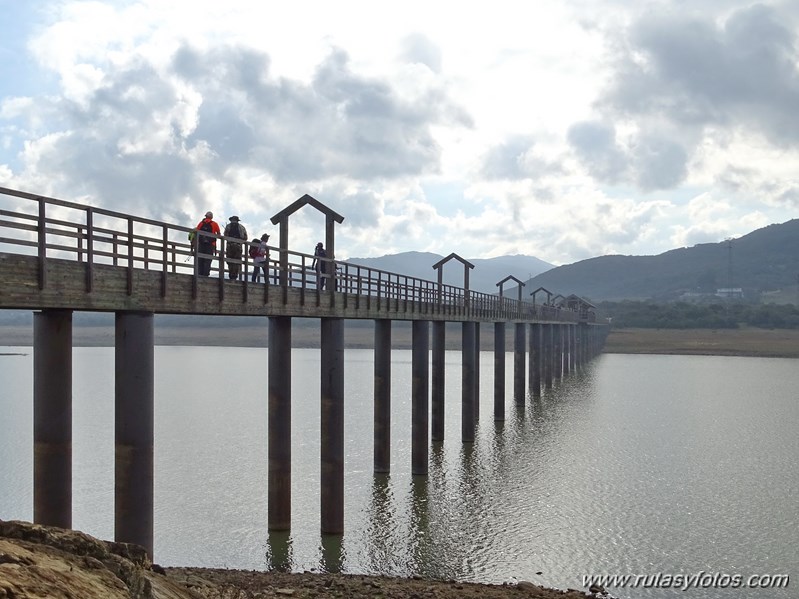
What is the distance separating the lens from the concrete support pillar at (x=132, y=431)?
14.1m

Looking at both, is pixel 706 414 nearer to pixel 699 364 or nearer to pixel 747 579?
pixel 747 579

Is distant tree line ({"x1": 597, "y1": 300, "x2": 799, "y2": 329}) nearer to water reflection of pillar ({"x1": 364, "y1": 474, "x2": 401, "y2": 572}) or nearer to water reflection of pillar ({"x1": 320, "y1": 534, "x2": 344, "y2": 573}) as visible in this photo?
water reflection of pillar ({"x1": 364, "y1": 474, "x2": 401, "y2": 572})

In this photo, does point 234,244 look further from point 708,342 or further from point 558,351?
point 708,342

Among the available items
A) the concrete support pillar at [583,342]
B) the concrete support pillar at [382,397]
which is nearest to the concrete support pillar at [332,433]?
the concrete support pillar at [382,397]

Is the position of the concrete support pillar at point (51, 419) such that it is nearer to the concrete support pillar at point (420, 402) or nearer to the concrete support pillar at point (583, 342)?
the concrete support pillar at point (420, 402)

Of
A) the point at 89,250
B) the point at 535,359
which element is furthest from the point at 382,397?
the point at 535,359

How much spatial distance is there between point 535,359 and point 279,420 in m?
46.6

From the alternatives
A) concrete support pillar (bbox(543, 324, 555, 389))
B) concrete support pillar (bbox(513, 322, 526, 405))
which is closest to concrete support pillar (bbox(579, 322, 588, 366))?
concrete support pillar (bbox(543, 324, 555, 389))

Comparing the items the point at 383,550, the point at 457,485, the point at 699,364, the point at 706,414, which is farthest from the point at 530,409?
the point at 699,364

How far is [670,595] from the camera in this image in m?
17.5

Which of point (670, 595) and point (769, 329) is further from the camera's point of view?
point (769, 329)

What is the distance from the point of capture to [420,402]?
31891 mm

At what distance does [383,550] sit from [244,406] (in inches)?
1307

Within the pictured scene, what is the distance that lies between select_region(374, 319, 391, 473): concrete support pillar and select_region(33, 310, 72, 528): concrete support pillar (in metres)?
15.8
